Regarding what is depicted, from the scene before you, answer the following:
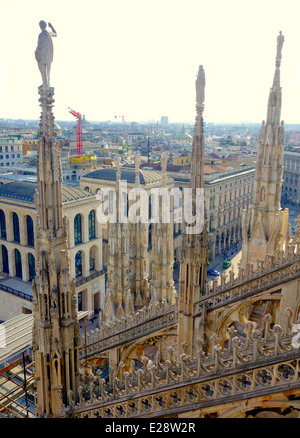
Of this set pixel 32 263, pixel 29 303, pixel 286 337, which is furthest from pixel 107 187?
pixel 286 337

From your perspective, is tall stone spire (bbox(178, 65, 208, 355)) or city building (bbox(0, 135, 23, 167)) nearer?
tall stone spire (bbox(178, 65, 208, 355))

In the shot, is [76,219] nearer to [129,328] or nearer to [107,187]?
[107,187]

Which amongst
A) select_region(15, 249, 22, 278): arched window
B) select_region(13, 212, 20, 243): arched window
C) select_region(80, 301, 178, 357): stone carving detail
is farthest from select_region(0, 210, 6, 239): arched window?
select_region(80, 301, 178, 357): stone carving detail

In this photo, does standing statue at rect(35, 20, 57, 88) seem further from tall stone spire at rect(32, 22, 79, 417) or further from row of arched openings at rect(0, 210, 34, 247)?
row of arched openings at rect(0, 210, 34, 247)

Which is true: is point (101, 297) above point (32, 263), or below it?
below

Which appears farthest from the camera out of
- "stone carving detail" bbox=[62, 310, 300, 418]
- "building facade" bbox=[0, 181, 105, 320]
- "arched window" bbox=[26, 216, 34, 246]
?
"arched window" bbox=[26, 216, 34, 246]

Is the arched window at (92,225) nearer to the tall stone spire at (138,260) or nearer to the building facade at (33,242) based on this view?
the building facade at (33,242)
